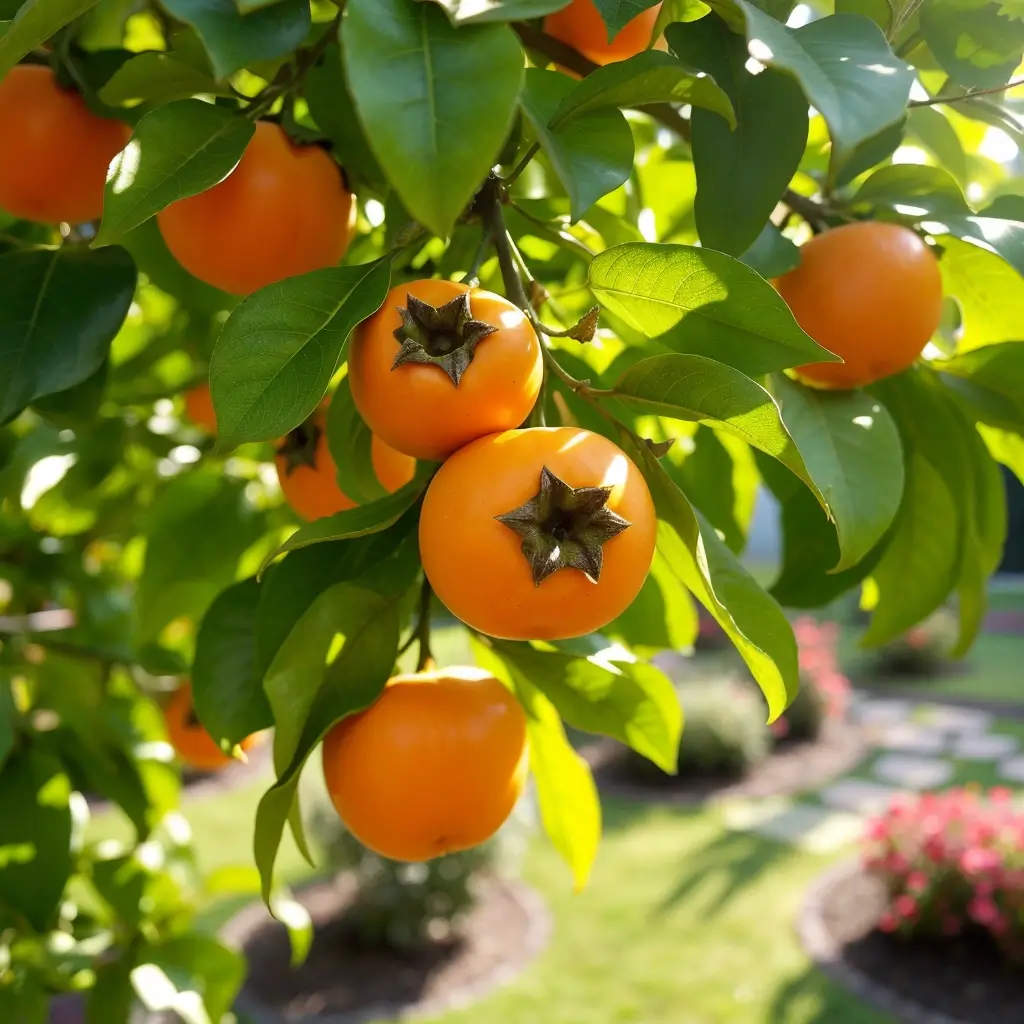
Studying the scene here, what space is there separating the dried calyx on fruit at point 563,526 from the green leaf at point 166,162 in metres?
0.27

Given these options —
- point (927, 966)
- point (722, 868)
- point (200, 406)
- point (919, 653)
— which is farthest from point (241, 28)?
point (919, 653)

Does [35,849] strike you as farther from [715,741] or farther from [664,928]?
[715,741]

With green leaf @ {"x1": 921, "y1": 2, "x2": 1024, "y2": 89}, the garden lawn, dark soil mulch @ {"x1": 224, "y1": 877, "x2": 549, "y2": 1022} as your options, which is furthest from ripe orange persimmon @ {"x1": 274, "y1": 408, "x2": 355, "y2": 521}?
dark soil mulch @ {"x1": 224, "y1": 877, "x2": 549, "y2": 1022}

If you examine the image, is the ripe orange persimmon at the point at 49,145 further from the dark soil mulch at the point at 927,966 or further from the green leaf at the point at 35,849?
the dark soil mulch at the point at 927,966

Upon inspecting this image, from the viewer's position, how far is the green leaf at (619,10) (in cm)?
58

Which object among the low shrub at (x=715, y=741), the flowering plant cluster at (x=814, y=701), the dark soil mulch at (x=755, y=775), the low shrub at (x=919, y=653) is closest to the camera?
the dark soil mulch at (x=755, y=775)

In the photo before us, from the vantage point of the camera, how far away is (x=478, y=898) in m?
4.68

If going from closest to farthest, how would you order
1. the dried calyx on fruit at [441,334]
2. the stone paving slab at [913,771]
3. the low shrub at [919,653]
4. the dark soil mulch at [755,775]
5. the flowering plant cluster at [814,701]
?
the dried calyx on fruit at [441,334] < the stone paving slab at [913,771] < the dark soil mulch at [755,775] < the flowering plant cluster at [814,701] < the low shrub at [919,653]

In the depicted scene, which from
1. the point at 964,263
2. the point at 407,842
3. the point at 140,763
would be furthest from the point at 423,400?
the point at 140,763

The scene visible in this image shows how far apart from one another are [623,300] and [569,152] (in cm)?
9

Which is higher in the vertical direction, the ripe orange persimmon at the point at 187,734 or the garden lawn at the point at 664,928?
the ripe orange persimmon at the point at 187,734

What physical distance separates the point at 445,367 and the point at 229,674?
1.18 feet

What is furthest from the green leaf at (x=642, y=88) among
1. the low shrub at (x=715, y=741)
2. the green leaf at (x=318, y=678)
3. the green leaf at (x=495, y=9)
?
the low shrub at (x=715, y=741)

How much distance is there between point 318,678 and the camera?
0.65m
